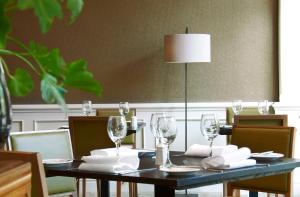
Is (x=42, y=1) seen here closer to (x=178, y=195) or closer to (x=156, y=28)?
(x=178, y=195)

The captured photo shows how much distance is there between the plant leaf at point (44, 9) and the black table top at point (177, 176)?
72.4 inches

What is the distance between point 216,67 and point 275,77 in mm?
650

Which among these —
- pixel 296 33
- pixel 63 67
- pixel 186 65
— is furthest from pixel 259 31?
pixel 63 67

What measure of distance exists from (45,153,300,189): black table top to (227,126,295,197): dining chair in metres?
0.49

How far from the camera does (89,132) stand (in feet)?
16.4

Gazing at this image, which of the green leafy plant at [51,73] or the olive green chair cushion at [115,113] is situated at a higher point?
the green leafy plant at [51,73]

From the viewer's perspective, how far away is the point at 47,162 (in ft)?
10.3

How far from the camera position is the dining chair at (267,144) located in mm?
3701

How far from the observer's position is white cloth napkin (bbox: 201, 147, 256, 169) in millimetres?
2863

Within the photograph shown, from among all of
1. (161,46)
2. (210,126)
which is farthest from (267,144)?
(161,46)

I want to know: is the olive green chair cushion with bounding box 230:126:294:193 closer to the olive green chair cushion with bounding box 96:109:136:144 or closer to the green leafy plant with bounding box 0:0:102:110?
the olive green chair cushion with bounding box 96:109:136:144

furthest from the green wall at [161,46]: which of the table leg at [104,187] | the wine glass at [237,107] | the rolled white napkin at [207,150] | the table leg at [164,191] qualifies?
the table leg at [164,191]

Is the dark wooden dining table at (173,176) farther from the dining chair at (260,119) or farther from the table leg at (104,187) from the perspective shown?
the dining chair at (260,119)

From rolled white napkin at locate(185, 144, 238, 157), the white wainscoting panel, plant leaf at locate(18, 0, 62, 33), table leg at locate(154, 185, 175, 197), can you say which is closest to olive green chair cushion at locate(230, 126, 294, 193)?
rolled white napkin at locate(185, 144, 238, 157)
